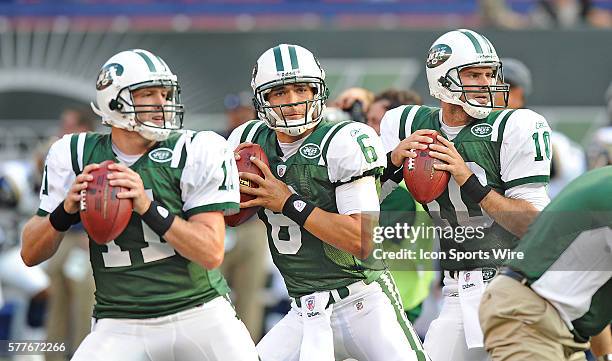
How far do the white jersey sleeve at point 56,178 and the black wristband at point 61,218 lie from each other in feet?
0.19

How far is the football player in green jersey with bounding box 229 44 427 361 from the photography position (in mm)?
4953

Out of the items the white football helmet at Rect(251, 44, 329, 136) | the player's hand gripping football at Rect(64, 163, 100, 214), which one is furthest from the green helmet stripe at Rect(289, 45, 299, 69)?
the player's hand gripping football at Rect(64, 163, 100, 214)

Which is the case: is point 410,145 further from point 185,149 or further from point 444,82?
point 185,149

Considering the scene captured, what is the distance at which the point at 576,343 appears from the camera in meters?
4.32

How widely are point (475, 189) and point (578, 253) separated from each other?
966 mm

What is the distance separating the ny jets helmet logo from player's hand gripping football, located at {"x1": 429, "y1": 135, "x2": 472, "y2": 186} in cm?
137

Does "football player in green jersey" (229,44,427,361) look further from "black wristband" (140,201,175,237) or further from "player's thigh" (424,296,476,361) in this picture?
"black wristband" (140,201,175,237)

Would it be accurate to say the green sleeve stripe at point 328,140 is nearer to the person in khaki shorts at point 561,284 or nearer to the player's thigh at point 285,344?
the player's thigh at point 285,344

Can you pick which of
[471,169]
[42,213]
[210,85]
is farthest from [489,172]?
[210,85]

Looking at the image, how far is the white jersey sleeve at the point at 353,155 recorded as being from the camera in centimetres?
496

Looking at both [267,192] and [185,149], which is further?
[267,192]

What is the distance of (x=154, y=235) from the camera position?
458 cm

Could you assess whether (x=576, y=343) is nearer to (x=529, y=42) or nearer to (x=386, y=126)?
(x=386, y=126)

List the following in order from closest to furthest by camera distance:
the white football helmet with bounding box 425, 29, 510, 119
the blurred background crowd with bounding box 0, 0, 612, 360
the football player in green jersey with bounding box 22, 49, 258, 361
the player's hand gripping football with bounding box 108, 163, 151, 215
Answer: the player's hand gripping football with bounding box 108, 163, 151, 215
the football player in green jersey with bounding box 22, 49, 258, 361
the white football helmet with bounding box 425, 29, 510, 119
the blurred background crowd with bounding box 0, 0, 612, 360
